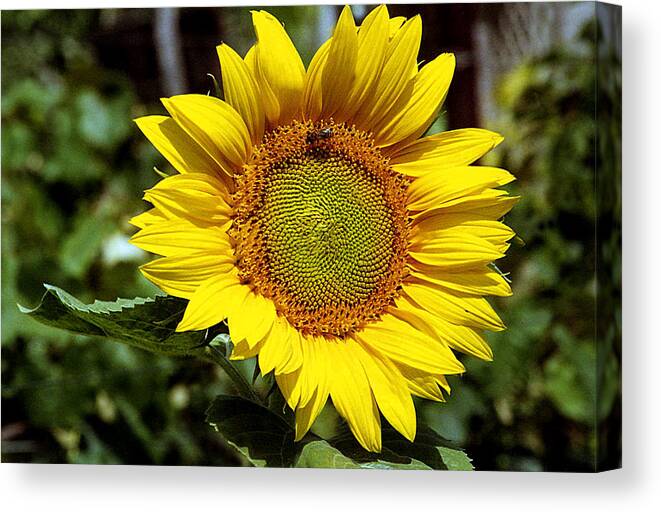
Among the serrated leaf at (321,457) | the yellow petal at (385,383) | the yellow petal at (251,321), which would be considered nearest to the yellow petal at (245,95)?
the yellow petal at (251,321)

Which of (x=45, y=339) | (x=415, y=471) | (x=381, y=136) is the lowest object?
(x=415, y=471)

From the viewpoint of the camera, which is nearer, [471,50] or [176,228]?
[176,228]

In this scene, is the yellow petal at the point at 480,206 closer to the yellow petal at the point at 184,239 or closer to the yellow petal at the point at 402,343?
the yellow petal at the point at 402,343

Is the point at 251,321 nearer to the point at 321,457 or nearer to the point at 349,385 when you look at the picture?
the point at 349,385

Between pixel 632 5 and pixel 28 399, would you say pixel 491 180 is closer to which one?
pixel 632 5

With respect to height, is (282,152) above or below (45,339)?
above

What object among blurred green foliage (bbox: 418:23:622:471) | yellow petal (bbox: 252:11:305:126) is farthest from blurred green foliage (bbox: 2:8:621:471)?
yellow petal (bbox: 252:11:305:126)

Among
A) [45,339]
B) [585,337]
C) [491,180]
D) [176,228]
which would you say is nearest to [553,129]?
[491,180]
